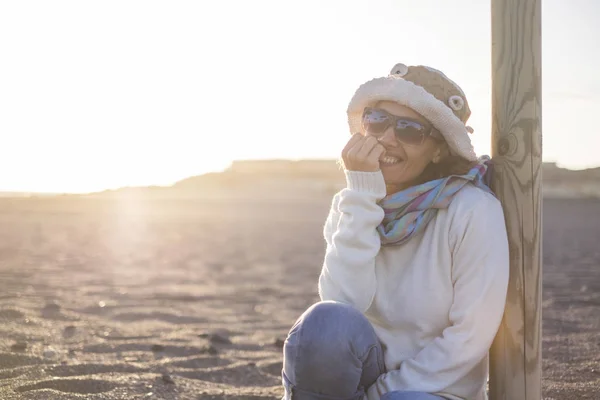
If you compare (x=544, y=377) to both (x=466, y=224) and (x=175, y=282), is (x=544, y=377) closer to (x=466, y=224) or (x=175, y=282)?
(x=466, y=224)

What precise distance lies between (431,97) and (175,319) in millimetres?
4718

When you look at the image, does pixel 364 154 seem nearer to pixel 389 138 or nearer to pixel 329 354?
pixel 389 138

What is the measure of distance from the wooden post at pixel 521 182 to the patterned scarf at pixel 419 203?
13 cm

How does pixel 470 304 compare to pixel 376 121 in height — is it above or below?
below

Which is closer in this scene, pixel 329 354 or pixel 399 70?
pixel 329 354

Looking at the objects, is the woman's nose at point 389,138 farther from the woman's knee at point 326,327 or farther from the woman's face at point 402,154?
the woman's knee at point 326,327

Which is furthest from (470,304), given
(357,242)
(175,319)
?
(175,319)

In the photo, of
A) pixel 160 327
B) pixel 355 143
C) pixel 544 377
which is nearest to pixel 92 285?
pixel 160 327

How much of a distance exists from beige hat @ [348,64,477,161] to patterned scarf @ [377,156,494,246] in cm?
11

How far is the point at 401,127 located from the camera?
271cm

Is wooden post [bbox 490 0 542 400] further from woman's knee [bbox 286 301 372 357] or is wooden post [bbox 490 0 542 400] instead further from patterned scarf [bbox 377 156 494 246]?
woman's knee [bbox 286 301 372 357]

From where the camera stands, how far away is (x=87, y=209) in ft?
134

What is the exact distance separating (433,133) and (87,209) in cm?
4025

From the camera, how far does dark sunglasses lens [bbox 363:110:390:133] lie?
273 cm
